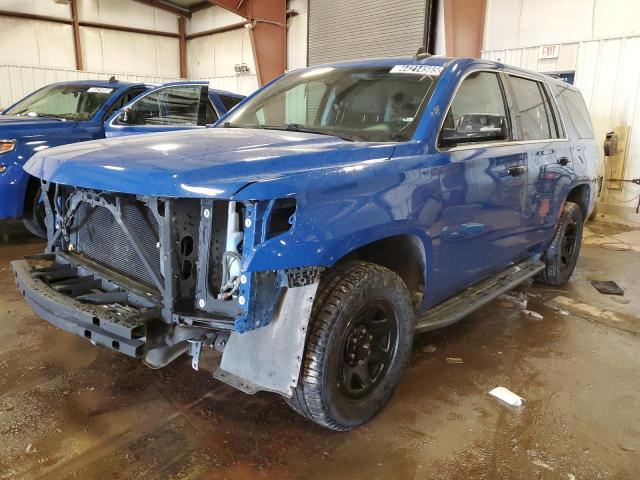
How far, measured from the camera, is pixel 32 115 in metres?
5.95

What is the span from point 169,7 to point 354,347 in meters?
16.9

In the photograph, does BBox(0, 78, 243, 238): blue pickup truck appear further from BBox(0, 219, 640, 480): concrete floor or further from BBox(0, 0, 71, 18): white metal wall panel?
BBox(0, 0, 71, 18): white metal wall panel

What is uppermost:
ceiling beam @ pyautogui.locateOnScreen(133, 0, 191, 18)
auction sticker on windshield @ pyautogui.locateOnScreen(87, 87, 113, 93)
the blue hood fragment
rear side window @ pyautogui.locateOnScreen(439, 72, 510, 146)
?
ceiling beam @ pyautogui.locateOnScreen(133, 0, 191, 18)

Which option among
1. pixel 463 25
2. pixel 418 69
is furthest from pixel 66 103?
pixel 463 25

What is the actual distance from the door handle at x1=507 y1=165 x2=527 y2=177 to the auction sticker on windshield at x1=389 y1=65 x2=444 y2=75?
788 mm

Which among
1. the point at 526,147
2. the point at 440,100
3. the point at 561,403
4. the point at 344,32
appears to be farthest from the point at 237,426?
the point at 344,32

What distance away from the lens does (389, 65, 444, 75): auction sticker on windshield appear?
9.32 feet

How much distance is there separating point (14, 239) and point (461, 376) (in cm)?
525

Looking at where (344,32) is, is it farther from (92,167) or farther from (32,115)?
(92,167)

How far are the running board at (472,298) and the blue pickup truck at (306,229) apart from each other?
0.05 ft

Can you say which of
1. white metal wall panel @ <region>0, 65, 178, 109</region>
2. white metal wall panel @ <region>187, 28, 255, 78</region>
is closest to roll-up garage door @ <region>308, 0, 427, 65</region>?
white metal wall panel @ <region>187, 28, 255, 78</region>

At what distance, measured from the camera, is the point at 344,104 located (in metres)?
3.06

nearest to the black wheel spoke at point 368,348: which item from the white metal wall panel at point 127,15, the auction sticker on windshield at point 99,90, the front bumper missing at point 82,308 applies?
the front bumper missing at point 82,308

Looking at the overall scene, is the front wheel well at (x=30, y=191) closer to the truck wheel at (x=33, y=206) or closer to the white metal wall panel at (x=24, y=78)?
the truck wheel at (x=33, y=206)
